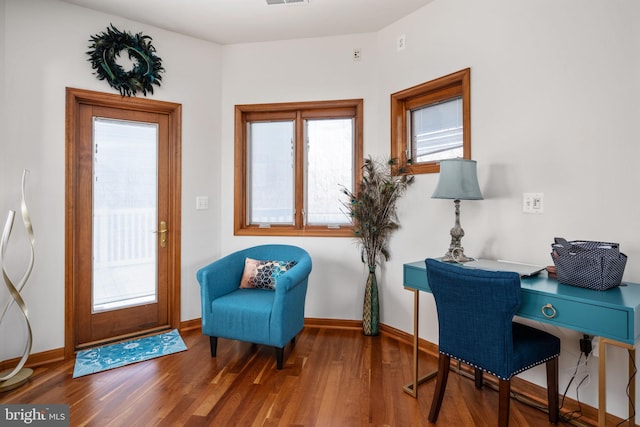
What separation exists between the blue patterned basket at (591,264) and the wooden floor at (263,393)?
867mm

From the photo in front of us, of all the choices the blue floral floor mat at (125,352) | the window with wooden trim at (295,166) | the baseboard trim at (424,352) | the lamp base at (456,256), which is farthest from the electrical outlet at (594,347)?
the blue floral floor mat at (125,352)

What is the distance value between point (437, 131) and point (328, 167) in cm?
109

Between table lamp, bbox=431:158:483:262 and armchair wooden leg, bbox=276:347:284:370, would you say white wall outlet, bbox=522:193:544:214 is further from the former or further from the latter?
armchair wooden leg, bbox=276:347:284:370

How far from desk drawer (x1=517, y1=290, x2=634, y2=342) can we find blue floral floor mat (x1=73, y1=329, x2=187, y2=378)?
8.25 ft

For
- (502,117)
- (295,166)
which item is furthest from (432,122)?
(295,166)

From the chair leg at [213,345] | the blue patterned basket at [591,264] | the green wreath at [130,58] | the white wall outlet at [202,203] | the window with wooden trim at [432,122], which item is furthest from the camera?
the white wall outlet at [202,203]

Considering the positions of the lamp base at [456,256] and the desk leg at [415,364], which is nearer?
the desk leg at [415,364]

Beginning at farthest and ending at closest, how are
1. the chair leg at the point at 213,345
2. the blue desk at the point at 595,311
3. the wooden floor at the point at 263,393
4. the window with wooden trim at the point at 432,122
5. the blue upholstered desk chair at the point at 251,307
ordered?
the chair leg at the point at 213,345 < the window with wooden trim at the point at 432,122 < the blue upholstered desk chair at the point at 251,307 < the wooden floor at the point at 263,393 < the blue desk at the point at 595,311

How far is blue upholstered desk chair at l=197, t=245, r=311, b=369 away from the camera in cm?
242

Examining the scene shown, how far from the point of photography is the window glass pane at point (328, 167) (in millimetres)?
3408

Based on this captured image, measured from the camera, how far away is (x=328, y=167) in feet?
11.3

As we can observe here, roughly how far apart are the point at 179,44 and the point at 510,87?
2.84 m

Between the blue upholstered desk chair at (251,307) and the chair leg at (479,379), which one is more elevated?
the blue upholstered desk chair at (251,307)

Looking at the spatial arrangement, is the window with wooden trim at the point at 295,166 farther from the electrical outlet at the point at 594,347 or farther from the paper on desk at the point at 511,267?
the electrical outlet at the point at 594,347
